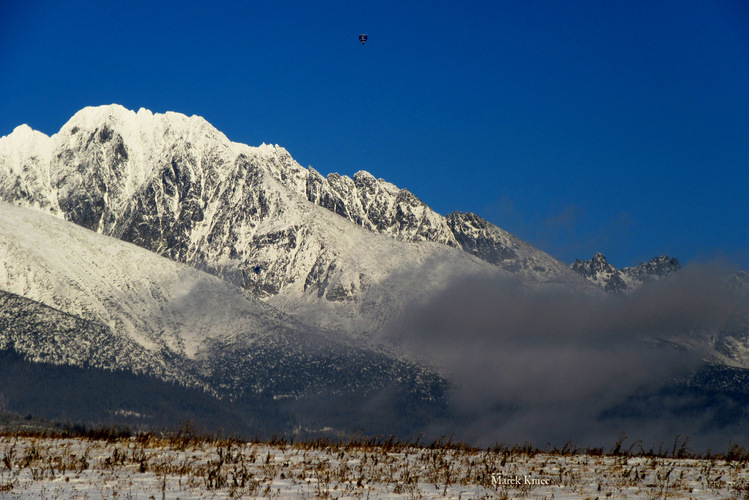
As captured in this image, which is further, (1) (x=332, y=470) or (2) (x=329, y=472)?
(1) (x=332, y=470)

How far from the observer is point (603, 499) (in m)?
27.1

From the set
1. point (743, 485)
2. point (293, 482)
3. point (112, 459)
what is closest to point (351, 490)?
point (293, 482)

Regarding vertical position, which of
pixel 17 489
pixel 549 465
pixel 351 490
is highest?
pixel 549 465

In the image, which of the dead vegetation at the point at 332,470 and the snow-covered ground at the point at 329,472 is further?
the dead vegetation at the point at 332,470

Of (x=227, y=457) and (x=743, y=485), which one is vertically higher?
(x=743, y=485)

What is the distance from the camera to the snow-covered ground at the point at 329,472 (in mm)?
27609

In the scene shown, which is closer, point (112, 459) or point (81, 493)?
point (81, 493)

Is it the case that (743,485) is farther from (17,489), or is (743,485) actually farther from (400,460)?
(17,489)

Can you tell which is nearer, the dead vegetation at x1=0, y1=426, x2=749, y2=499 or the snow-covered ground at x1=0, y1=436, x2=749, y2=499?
the snow-covered ground at x1=0, y1=436, x2=749, y2=499

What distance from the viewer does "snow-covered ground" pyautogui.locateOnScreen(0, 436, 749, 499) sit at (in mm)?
27609

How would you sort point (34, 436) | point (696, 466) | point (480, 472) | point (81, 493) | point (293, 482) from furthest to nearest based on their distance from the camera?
point (34, 436) → point (696, 466) → point (480, 472) → point (293, 482) → point (81, 493)

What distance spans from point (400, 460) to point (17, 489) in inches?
584

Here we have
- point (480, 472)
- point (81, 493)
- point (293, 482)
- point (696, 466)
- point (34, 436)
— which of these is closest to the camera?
point (81, 493)

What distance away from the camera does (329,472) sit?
3133 centimetres
